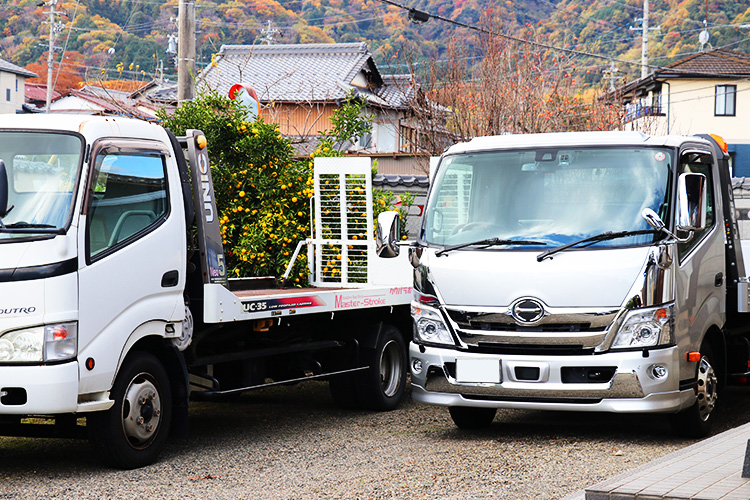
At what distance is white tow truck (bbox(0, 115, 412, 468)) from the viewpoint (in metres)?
6.26

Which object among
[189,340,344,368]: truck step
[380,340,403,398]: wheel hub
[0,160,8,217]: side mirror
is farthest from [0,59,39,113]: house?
[0,160,8,217]: side mirror

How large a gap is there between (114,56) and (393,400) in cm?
4890

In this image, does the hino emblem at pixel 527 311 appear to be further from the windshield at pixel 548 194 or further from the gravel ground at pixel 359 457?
the gravel ground at pixel 359 457

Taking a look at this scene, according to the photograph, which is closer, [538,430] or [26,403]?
[26,403]

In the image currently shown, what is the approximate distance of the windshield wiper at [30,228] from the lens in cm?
635

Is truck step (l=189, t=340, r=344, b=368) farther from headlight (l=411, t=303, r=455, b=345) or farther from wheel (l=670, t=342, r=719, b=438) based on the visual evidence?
wheel (l=670, t=342, r=719, b=438)

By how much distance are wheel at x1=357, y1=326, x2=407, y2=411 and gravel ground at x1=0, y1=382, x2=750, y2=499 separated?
0.58ft

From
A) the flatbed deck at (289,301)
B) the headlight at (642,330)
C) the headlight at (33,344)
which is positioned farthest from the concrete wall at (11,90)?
the headlight at (642,330)

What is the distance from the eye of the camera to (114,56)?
55.2m

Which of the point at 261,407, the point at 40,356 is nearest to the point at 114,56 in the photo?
the point at 261,407

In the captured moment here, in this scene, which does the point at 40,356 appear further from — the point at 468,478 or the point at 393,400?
the point at 393,400

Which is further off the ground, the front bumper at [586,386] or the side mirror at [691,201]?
the side mirror at [691,201]

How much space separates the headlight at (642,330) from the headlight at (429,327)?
1303 millimetres

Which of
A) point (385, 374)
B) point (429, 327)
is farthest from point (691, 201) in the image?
point (385, 374)
